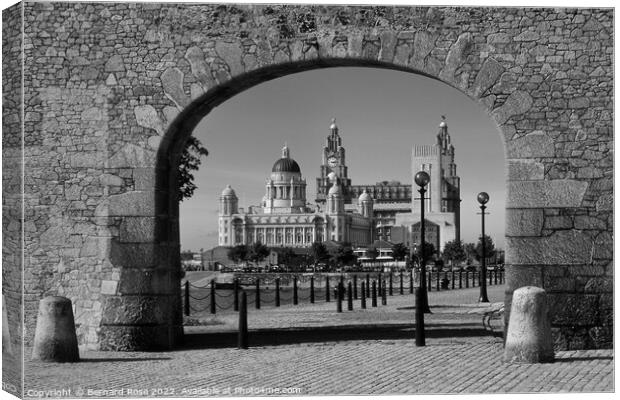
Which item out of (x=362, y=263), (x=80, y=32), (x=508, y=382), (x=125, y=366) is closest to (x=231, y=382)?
(x=125, y=366)

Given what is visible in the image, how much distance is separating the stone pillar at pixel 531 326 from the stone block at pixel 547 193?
1294 mm

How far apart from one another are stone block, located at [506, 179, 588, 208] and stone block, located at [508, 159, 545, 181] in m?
0.06

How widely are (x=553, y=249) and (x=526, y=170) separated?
95cm

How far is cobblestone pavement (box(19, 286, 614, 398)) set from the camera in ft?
33.9

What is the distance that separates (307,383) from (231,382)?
0.76 metres

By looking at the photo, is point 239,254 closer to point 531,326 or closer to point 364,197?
point 364,197

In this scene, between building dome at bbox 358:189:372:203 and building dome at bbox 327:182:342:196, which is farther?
building dome at bbox 358:189:372:203

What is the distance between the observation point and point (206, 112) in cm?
1340

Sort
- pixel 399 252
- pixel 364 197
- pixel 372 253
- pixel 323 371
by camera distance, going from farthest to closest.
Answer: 1. pixel 364 197
2. pixel 372 253
3. pixel 399 252
4. pixel 323 371

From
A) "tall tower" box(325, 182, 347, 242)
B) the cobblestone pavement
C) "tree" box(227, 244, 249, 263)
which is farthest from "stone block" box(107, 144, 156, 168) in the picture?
"tall tower" box(325, 182, 347, 242)

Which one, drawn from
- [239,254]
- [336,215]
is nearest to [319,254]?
[239,254]

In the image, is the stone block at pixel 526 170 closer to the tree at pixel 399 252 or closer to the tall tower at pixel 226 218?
the tree at pixel 399 252

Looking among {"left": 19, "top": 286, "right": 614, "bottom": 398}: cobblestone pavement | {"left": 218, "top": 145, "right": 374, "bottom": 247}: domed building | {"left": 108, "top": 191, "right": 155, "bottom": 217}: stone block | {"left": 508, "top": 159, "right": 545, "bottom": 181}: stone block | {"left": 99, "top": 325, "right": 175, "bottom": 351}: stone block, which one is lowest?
{"left": 19, "top": 286, "right": 614, "bottom": 398}: cobblestone pavement

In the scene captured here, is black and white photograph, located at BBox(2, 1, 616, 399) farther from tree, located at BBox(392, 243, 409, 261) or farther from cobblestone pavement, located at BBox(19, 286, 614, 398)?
tree, located at BBox(392, 243, 409, 261)
